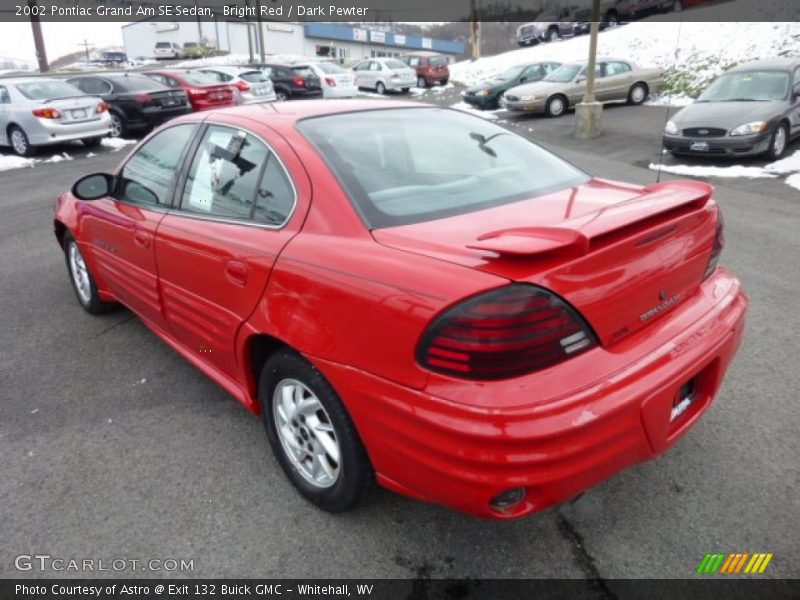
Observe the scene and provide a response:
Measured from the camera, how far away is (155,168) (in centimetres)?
344

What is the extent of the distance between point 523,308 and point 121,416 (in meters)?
2.47

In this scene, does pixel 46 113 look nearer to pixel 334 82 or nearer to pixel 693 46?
pixel 334 82

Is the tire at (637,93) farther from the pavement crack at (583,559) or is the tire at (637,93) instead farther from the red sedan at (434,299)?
the pavement crack at (583,559)

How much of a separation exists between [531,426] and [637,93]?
59.9ft

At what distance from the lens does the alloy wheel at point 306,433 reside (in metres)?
2.36

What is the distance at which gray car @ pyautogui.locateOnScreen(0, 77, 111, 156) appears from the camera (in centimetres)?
1195

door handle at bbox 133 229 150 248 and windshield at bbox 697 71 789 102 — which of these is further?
windshield at bbox 697 71 789 102

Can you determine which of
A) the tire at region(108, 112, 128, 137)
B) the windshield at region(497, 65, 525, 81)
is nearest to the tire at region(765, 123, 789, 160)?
the windshield at region(497, 65, 525, 81)

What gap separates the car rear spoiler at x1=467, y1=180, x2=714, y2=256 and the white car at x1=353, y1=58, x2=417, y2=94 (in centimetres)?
2536

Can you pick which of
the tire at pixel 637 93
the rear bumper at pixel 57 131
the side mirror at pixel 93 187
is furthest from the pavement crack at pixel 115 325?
the tire at pixel 637 93

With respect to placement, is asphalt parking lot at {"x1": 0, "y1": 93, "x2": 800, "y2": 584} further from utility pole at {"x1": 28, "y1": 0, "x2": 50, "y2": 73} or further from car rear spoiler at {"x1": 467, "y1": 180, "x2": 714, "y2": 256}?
utility pole at {"x1": 28, "y1": 0, "x2": 50, "y2": 73}

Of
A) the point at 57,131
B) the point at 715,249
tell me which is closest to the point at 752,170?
the point at 715,249

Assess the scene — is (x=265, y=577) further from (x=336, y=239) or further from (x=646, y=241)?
(x=646, y=241)

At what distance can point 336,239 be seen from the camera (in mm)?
2201
